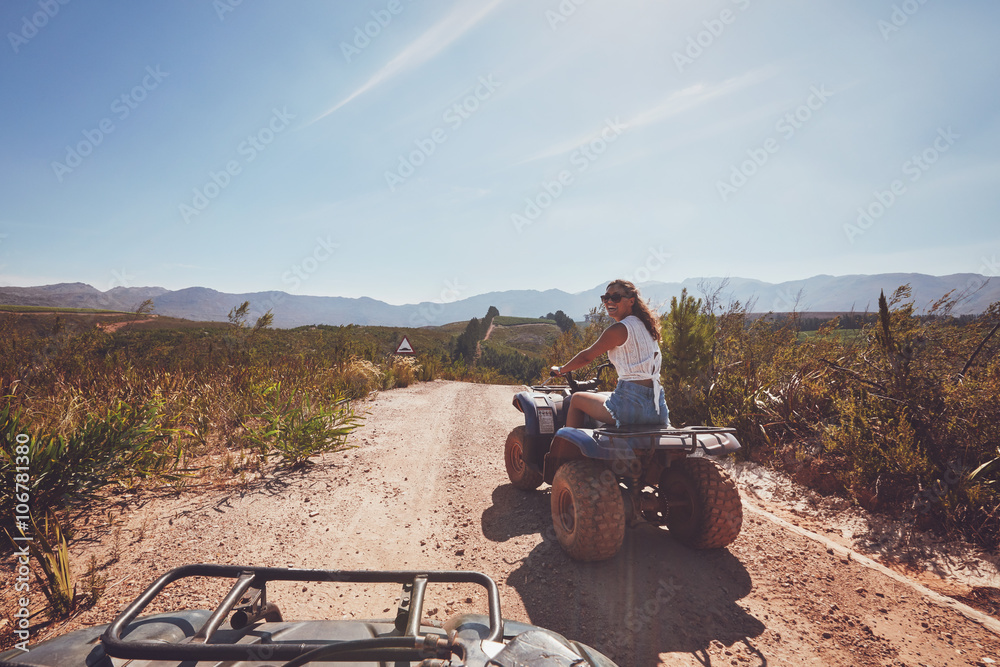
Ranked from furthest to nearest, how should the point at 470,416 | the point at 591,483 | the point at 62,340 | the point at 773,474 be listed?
the point at 470,416
the point at 62,340
the point at 773,474
the point at 591,483

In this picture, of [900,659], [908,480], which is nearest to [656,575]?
[900,659]

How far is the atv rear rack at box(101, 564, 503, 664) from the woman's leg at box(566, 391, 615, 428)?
2308mm

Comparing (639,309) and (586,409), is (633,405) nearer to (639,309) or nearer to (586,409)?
(586,409)

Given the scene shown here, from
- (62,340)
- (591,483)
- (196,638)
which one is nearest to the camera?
(196,638)

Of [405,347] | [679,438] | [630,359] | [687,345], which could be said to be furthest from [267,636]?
[405,347]

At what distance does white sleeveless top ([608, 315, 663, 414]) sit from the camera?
132 inches

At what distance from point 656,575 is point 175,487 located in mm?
4181

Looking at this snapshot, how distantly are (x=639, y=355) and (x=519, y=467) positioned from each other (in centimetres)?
189

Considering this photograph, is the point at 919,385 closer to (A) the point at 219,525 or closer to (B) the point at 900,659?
(B) the point at 900,659

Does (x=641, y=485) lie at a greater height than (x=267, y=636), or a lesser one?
lesser

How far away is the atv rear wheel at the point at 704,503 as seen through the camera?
3.07 metres

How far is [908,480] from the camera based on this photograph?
3707mm

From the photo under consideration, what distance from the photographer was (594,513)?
2.89 m

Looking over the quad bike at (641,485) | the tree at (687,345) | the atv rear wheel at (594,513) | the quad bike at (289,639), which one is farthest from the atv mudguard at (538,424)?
the tree at (687,345)
